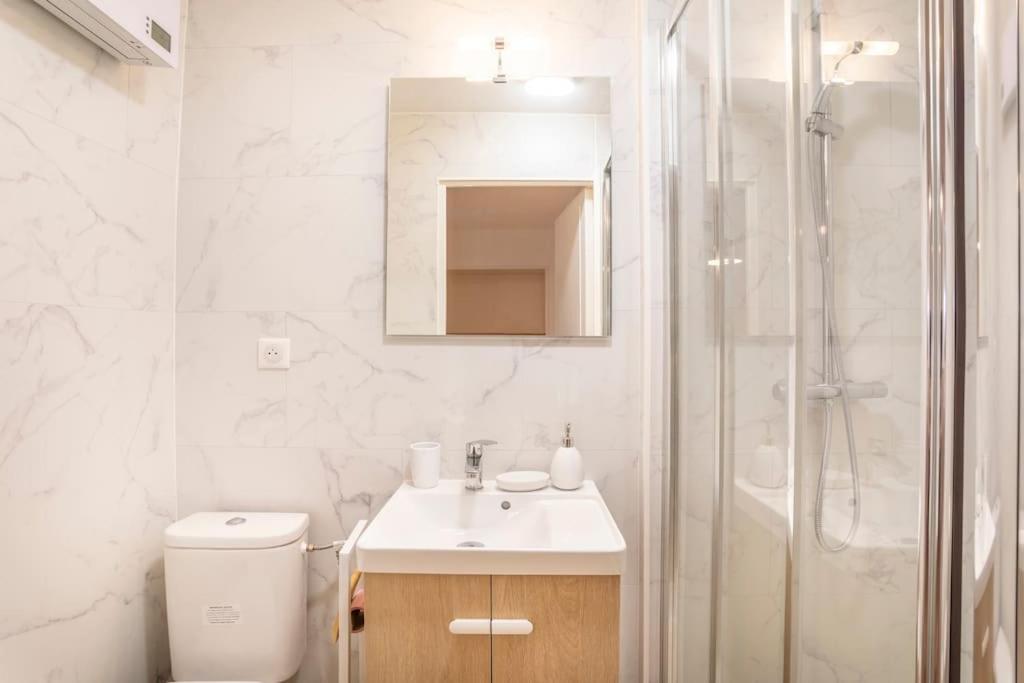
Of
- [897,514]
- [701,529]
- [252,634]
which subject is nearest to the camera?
[897,514]

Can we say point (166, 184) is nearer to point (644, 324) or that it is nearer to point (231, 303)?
point (231, 303)

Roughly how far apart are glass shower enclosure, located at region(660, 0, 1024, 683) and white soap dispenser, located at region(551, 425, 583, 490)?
13.4 inches

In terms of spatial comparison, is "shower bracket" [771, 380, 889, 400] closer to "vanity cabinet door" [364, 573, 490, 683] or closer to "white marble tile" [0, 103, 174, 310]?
"vanity cabinet door" [364, 573, 490, 683]

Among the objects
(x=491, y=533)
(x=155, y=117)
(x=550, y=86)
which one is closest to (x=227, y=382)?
(x=155, y=117)

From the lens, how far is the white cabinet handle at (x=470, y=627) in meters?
1.03

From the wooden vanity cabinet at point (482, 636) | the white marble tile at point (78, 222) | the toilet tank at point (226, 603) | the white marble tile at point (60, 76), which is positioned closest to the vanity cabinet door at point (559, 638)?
the wooden vanity cabinet at point (482, 636)

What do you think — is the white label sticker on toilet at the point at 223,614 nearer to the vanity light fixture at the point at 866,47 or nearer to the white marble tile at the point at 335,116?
the white marble tile at the point at 335,116

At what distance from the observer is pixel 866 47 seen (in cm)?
65

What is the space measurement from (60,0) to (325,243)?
0.72m

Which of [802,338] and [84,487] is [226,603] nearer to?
[84,487]

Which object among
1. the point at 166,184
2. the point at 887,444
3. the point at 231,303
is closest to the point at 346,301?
the point at 231,303

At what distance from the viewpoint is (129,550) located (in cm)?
137

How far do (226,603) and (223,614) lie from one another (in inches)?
1.2

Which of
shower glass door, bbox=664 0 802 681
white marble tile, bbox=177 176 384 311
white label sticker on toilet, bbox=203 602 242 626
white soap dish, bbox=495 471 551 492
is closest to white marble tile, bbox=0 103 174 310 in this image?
white marble tile, bbox=177 176 384 311
